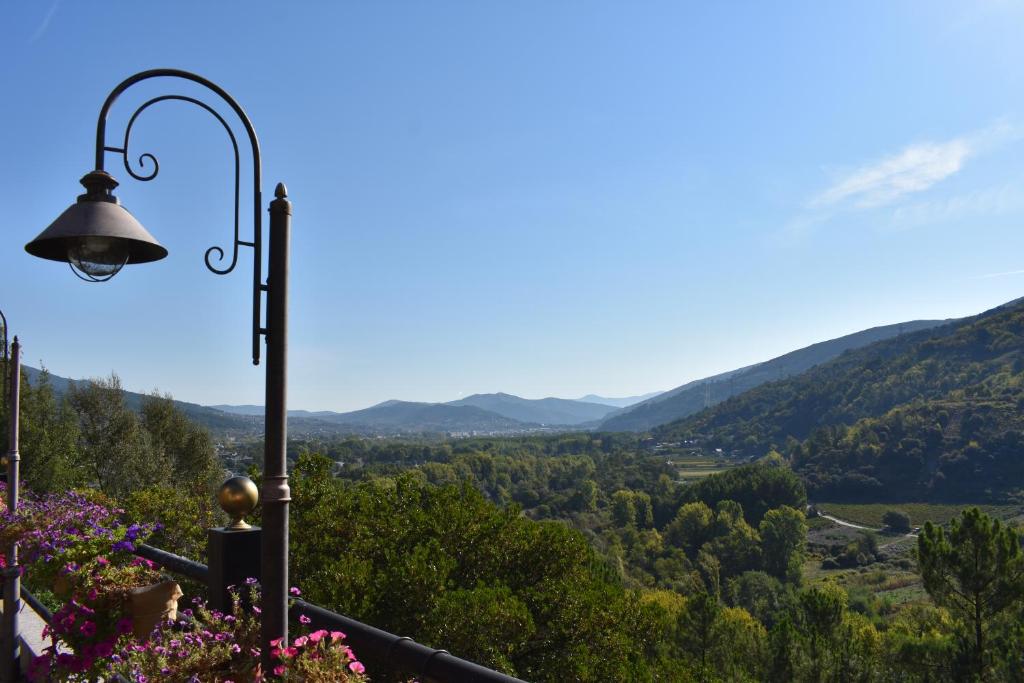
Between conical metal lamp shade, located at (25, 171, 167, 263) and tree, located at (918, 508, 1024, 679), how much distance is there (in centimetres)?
2294

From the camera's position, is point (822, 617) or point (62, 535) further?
point (822, 617)

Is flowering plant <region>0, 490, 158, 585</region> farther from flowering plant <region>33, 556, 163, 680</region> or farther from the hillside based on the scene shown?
the hillside

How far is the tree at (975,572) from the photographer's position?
19781 millimetres

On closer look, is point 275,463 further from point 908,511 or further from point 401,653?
point 908,511

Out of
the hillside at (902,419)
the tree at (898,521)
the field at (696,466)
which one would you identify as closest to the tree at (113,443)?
the tree at (898,521)

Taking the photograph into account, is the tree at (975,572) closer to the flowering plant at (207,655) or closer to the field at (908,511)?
the flowering plant at (207,655)

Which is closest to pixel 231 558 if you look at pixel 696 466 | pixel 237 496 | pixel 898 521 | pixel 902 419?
pixel 237 496

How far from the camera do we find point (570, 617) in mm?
10266

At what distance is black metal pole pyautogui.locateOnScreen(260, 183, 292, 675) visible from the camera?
82.0 inches

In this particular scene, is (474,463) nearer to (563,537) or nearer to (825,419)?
(825,419)

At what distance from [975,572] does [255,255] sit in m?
24.1

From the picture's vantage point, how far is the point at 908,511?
8175cm

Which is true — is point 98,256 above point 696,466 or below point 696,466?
above

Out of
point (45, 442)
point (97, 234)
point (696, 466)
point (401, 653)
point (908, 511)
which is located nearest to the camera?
point (401, 653)
